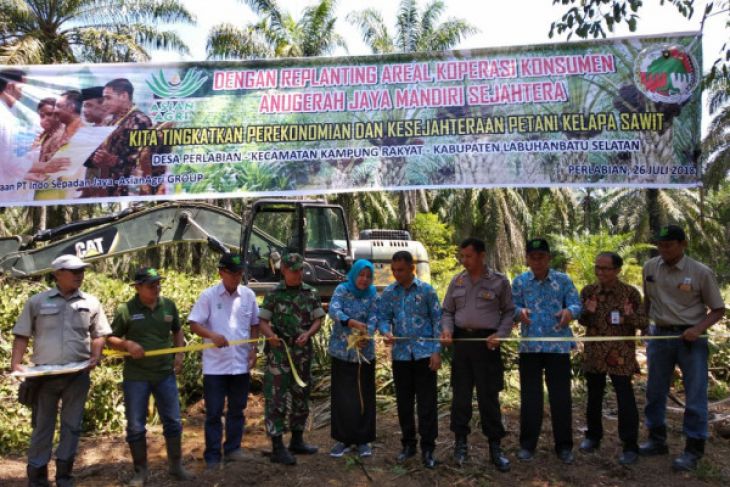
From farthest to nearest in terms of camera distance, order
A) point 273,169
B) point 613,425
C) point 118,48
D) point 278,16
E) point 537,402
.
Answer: point 278,16 < point 118,48 < point 273,169 < point 613,425 < point 537,402

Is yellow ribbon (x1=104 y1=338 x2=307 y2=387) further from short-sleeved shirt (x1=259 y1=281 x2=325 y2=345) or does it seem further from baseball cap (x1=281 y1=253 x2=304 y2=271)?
baseball cap (x1=281 y1=253 x2=304 y2=271)

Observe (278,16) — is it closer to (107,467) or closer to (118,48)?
(118,48)

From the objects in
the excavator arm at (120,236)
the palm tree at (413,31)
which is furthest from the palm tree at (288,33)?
the excavator arm at (120,236)

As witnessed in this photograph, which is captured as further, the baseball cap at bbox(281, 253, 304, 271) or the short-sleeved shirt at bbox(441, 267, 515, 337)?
the baseball cap at bbox(281, 253, 304, 271)

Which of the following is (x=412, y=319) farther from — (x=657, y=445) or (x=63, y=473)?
(x=63, y=473)

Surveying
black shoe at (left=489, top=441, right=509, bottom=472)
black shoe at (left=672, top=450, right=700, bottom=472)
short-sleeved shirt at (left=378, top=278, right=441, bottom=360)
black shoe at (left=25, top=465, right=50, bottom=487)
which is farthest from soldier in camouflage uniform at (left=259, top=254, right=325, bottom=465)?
black shoe at (left=672, top=450, right=700, bottom=472)

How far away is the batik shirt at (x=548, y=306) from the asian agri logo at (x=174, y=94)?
12.6 feet

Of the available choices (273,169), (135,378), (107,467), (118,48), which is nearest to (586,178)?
(273,169)

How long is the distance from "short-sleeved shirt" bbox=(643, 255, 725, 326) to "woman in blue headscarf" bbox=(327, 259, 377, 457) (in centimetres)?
235

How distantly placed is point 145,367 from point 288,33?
20355 millimetres

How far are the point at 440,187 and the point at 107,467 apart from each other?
394cm

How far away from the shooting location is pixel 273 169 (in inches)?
249

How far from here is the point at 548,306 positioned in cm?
502

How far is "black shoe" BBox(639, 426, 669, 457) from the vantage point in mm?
5141
